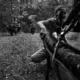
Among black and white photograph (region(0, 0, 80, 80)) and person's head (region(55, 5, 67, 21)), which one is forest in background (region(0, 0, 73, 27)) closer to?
black and white photograph (region(0, 0, 80, 80))

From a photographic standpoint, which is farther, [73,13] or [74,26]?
[74,26]

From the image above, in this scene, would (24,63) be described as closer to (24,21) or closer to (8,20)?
(8,20)

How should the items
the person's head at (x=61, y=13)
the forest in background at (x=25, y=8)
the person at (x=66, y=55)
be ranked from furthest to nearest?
the forest in background at (x=25, y=8), the person's head at (x=61, y=13), the person at (x=66, y=55)

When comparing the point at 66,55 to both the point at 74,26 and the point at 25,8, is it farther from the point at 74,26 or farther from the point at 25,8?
the point at 25,8

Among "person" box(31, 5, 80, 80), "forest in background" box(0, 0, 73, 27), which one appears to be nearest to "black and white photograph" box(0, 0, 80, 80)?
"person" box(31, 5, 80, 80)

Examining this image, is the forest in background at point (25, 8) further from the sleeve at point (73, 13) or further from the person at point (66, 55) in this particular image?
the sleeve at point (73, 13)

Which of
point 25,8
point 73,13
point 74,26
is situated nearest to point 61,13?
point 74,26

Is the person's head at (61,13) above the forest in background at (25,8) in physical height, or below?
above

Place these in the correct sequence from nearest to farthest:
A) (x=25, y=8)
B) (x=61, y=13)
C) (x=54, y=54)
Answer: (x=54, y=54), (x=61, y=13), (x=25, y=8)

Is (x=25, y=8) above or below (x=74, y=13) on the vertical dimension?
below

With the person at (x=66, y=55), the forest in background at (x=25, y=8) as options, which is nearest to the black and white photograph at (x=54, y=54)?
the person at (x=66, y=55)

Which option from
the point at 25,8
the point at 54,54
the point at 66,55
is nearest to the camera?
the point at 66,55

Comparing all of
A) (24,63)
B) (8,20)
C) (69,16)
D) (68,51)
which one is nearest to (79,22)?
(69,16)

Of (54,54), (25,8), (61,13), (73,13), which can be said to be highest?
(73,13)
